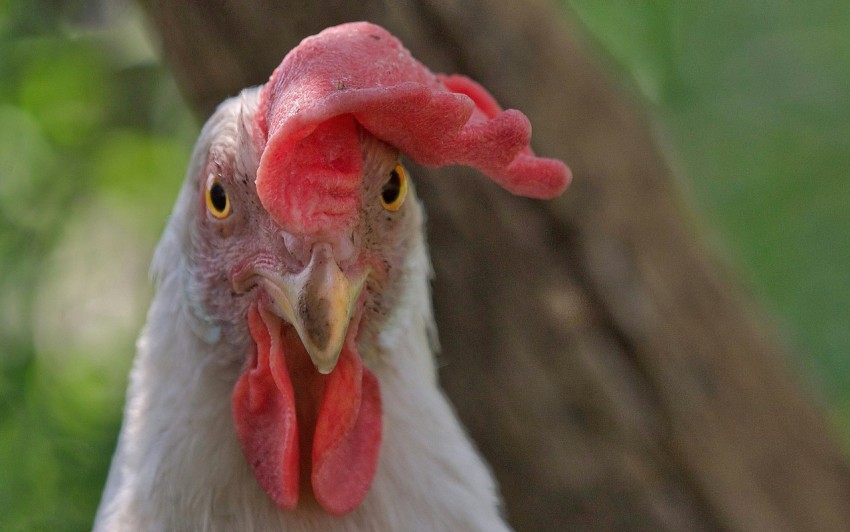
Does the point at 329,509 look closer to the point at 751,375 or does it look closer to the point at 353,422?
the point at 353,422

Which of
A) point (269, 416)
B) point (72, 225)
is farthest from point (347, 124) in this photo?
point (72, 225)

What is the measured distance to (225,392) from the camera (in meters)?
1.88

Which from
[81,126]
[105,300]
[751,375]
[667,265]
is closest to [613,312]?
[667,265]

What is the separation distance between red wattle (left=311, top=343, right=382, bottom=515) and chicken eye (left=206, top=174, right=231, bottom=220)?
341mm

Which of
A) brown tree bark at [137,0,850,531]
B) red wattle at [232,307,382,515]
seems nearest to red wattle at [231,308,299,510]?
red wattle at [232,307,382,515]

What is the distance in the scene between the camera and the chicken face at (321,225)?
154 cm

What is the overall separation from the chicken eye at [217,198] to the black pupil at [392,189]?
29 cm

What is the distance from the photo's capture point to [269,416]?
1811 millimetres

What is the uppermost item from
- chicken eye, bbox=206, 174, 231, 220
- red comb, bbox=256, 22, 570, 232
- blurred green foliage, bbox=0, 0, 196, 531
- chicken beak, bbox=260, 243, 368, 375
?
blurred green foliage, bbox=0, 0, 196, 531

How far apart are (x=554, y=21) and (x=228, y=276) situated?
4.80 ft

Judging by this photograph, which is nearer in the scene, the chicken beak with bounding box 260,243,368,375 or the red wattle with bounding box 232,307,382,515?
the chicken beak with bounding box 260,243,368,375

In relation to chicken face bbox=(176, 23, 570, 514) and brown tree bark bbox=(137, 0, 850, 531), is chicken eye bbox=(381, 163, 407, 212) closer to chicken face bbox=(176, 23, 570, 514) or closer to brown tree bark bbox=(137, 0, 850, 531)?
chicken face bbox=(176, 23, 570, 514)

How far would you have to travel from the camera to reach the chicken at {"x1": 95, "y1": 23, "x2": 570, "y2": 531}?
1569 mm

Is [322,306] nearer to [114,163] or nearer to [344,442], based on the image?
[344,442]
